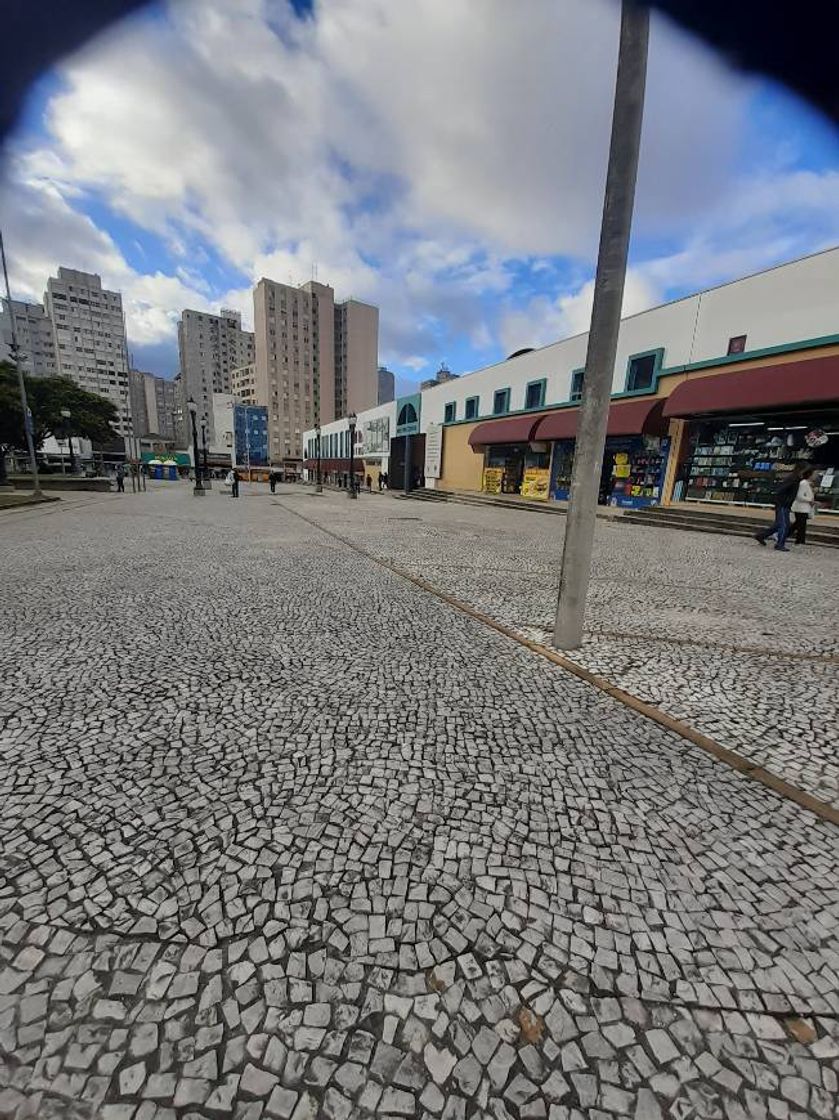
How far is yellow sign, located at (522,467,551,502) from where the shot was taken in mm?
21828

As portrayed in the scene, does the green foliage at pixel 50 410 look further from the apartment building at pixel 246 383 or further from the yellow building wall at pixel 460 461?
the apartment building at pixel 246 383

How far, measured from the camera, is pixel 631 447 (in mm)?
Answer: 17812

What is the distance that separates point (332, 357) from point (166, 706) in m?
117

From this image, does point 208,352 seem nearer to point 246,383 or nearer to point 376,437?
point 246,383

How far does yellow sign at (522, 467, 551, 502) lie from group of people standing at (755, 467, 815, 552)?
11.6 meters

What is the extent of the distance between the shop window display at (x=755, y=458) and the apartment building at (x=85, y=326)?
8523 centimetres

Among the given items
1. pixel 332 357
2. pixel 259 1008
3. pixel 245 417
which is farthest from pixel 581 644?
pixel 332 357

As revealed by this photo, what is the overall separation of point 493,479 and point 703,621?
20.8m

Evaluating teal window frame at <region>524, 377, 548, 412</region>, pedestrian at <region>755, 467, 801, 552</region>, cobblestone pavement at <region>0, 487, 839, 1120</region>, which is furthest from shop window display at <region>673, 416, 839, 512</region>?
cobblestone pavement at <region>0, 487, 839, 1120</region>

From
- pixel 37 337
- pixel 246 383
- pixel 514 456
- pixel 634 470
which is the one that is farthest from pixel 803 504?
pixel 246 383

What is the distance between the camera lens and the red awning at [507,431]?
71.1ft

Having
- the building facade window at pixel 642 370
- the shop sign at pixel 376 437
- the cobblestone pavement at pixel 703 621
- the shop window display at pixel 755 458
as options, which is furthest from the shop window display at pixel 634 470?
the shop sign at pixel 376 437

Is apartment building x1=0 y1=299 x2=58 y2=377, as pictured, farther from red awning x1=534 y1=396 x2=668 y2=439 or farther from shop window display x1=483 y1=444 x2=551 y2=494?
red awning x1=534 y1=396 x2=668 y2=439

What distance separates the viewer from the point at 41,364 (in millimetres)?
67688
